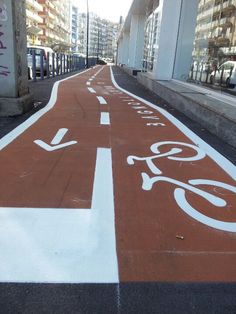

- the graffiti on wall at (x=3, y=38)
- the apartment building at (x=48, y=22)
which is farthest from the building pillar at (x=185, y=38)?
the apartment building at (x=48, y=22)

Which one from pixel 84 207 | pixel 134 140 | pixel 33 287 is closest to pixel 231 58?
pixel 134 140

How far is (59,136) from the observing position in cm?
671

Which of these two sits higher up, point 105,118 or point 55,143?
point 55,143

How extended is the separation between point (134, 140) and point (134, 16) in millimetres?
27596

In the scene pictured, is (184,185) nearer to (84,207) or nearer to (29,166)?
(84,207)

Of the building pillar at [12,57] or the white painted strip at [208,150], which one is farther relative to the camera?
the building pillar at [12,57]

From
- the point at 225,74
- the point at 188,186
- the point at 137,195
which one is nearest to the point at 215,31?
the point at 225,74

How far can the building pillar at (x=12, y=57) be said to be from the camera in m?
8.12

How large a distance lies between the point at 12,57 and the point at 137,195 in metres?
5.79

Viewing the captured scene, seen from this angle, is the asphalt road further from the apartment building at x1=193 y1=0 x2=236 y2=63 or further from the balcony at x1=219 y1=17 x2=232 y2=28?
the balcony at x1=219 y1=17 x2=232 y2=28

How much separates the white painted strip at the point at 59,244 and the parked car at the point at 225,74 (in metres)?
7.17

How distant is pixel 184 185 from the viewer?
4484 millimetres

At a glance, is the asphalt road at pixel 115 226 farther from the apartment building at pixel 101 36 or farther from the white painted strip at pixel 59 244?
the apartment building at pixel 101 36

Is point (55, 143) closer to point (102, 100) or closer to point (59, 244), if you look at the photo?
point (59, 244)
